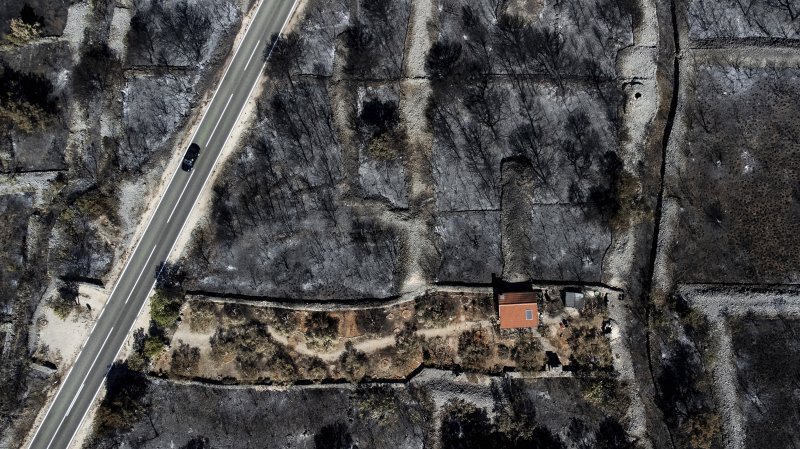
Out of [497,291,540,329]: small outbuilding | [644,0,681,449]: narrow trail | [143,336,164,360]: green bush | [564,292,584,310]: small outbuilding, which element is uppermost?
[644,0,681,449]: narrow trail

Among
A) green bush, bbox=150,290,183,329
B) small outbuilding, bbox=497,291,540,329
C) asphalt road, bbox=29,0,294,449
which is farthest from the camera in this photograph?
asphalt road, bbox=29,0,294,449

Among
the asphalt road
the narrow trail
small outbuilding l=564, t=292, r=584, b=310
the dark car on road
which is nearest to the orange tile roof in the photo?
small outbuilding l=564, t=292, r=584, b=310

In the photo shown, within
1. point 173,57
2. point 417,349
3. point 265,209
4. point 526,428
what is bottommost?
point 526,428

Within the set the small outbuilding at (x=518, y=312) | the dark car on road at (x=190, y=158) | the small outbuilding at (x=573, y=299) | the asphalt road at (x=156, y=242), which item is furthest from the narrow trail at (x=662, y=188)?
the dark car on road at (x=190, y=158)

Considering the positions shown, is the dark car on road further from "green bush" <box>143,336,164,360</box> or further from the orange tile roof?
the orange tile roof

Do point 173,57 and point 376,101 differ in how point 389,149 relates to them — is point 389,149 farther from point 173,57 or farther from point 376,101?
point 173,57

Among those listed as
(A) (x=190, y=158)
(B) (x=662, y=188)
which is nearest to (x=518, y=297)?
(B) (x=662, y=188)

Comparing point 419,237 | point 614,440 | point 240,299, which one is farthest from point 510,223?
point 240,299
